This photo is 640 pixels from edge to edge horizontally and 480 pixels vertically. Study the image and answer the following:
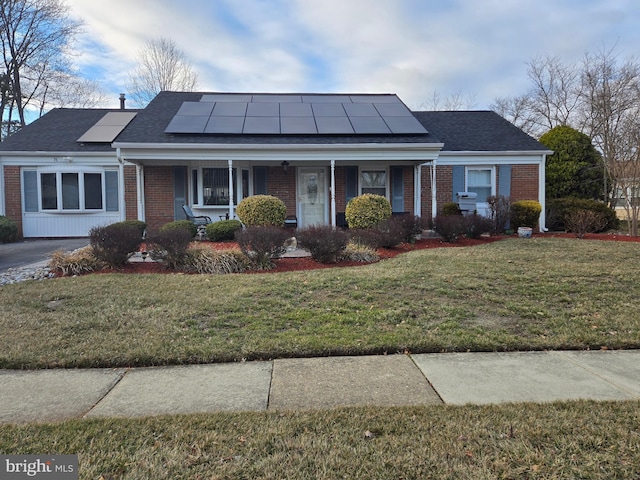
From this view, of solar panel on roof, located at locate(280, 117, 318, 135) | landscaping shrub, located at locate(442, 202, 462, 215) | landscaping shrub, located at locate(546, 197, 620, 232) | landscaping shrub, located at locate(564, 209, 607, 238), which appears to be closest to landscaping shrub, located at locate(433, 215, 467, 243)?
landscaping shrub, located at locate(442, 202, 462, 215)

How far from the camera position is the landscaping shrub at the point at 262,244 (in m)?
7.87

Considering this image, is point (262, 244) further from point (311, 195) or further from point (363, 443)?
point (311, 195)

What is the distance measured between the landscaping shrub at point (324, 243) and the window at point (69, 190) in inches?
363

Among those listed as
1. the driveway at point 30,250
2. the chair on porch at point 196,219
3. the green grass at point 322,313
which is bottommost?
the green grass at point 322,313

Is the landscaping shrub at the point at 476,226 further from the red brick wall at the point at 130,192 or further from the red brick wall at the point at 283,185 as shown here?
the red brick wall at the point at 130,192

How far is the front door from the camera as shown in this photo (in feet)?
47.5

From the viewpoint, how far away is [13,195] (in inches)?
542

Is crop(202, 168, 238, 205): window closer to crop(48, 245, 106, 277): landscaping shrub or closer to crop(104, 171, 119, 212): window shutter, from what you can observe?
crop(104, 171, 119, 212): window shutter

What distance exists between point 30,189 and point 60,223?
1.49 metres

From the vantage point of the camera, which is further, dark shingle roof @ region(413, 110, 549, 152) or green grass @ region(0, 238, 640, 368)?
dark shingle roof @ region(413, 110, 549, 152)

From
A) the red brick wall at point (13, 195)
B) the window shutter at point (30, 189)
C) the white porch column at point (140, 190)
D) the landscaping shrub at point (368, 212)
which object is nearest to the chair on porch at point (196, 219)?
the white porch column at point (140, 190)

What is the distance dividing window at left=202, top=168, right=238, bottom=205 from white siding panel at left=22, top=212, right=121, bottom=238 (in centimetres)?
335

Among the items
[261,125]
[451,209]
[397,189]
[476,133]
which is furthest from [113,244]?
[476,133]

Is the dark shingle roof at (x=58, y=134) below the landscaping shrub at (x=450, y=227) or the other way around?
the other way around
